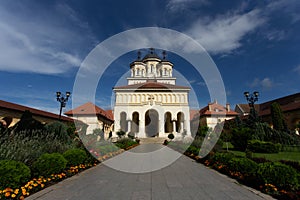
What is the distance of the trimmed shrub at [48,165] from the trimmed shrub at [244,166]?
600 cm

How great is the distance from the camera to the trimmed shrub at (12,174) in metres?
3.81

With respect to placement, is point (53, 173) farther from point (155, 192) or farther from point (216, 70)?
point (216, 70)

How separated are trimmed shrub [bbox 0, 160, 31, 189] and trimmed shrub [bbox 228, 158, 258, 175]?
6275 mm

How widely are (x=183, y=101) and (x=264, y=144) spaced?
79.0 feet

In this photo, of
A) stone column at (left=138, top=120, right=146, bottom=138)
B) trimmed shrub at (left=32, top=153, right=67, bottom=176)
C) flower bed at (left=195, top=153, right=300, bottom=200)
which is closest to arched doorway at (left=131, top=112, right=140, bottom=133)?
stone column at (left=138, top=120, right=146, bottom=138)

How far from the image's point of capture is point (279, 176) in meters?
4.38

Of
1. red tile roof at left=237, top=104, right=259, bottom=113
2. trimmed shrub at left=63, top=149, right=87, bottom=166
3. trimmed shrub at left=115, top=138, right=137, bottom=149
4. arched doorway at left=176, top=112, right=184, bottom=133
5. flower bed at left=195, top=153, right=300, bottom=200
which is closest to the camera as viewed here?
flower bed at left=195, top=153, right=300, bottom=200

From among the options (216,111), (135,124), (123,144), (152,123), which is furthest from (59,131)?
(216,111)

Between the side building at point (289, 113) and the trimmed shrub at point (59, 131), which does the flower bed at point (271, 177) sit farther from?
the side building at point (289, 113)

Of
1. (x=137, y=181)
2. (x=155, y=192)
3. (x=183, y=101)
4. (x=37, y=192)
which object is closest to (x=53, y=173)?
(x=37, y=192)

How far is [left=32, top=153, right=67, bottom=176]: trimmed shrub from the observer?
5.18m

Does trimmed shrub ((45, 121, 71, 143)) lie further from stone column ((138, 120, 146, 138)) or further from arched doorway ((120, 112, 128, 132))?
arched doorway ((120, 112, 128, 132))

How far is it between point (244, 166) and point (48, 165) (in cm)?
626

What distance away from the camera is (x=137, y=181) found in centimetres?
539
